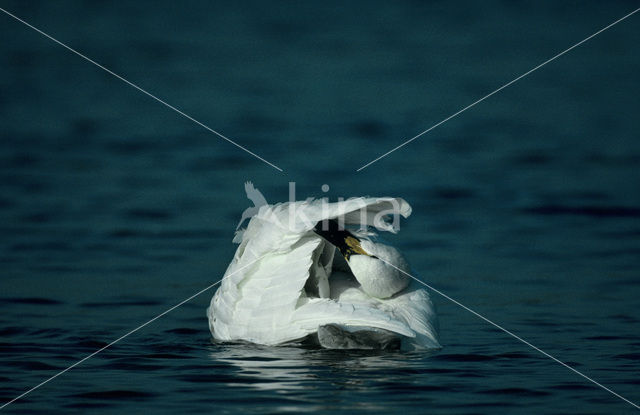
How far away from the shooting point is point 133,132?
1717cm

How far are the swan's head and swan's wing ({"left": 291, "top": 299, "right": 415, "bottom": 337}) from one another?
0.82 feet

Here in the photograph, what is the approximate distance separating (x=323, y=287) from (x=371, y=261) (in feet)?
1.39

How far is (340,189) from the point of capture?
45.9ft

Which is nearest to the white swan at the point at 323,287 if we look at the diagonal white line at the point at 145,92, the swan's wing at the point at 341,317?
the swan's wing at the point at 341,317

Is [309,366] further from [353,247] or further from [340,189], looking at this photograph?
[340,189]

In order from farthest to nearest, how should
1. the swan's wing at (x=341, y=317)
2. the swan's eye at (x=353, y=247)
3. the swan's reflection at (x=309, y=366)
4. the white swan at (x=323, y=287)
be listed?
the swan's eye at (x=353, y=247) < the white swan at (x=323, y=287) < the swan's wing at (x=341, y=317) < the swan's reflection at (x=309, y=366)

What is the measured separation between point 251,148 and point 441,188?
2959 mm

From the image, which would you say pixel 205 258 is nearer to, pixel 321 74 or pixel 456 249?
pixel 456 249

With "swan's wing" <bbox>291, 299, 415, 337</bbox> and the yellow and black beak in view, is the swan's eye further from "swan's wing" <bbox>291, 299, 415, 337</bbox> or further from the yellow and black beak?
"swan's wing" <bbox>291, 299, 415, 337</bbox>

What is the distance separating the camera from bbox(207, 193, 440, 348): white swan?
7.73 m

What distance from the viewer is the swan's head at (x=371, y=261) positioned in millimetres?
7945

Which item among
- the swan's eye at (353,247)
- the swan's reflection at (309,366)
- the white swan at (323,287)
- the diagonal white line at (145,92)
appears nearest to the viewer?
the swan's reflection at (309,366)

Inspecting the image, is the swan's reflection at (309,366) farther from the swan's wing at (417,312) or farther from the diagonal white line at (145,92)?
the diagonal white line at (145,92)

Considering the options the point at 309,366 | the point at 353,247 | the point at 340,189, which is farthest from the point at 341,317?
the point at 340,189
